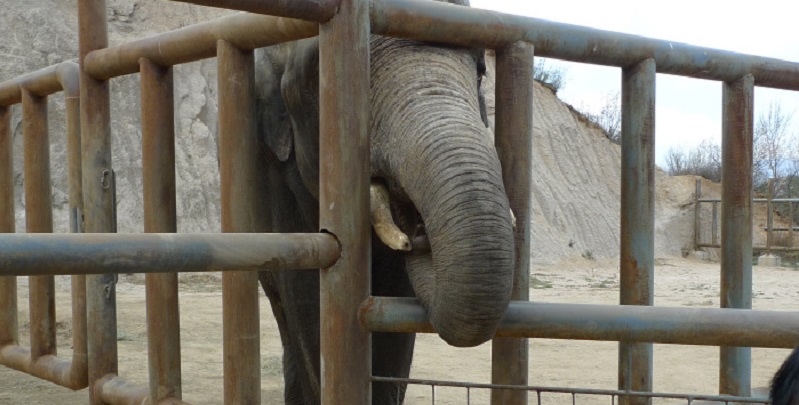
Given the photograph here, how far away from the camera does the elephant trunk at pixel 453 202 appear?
192cm

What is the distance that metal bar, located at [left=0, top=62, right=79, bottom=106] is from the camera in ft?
12.0

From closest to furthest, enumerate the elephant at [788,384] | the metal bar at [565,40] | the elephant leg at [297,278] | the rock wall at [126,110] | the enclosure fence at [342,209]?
the elephant at [788,384], the enclosure fence at [342,209], the metal bar at [565,40], the elephant leg at [297,278], the rock wall at [126,110]

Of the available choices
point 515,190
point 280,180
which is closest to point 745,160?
point 515,190

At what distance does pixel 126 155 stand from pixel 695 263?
13.9 m

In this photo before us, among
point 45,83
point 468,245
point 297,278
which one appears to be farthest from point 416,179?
point 45,83

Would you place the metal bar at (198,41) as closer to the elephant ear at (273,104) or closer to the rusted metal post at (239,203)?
the rusted metal post at (239,203)

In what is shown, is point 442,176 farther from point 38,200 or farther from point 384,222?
point 38,200

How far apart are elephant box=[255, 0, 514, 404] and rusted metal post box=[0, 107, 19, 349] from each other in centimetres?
171

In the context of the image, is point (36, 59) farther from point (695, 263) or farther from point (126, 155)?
point (695, 263)

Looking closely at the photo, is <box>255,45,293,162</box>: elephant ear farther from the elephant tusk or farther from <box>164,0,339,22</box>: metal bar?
<box>164,0,339,22</box>: metal bar

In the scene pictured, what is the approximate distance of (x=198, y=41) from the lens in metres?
2.60

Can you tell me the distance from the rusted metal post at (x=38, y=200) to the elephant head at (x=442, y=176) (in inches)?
68.9

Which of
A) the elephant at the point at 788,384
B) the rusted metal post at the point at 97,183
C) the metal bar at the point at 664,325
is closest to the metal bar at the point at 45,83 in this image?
the rusted metal post at the point at 97,183

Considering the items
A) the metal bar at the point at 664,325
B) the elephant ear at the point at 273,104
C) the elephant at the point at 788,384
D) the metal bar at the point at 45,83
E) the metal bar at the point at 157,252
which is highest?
the metal bar at the point at 45,83
